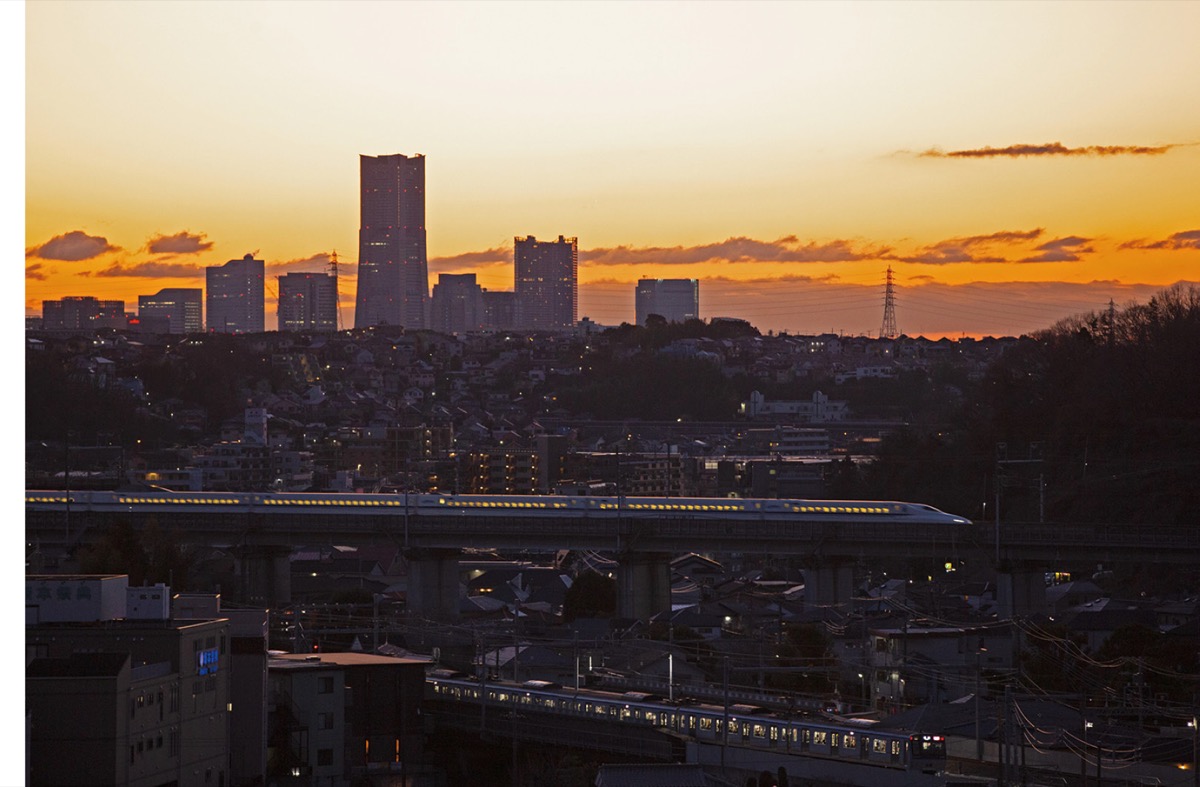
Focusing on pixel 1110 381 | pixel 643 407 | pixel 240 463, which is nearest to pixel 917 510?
pixel 1110 381

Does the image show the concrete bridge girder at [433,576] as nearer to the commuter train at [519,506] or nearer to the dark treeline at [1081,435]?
the commuter train at [519,506]

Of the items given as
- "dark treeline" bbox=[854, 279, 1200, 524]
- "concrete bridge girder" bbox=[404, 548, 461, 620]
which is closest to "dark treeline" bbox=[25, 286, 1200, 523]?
"dark treeline" bbox=[854, 279, 1200, 524]

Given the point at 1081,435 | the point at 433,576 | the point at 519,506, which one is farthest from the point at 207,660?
the point at 1081,435

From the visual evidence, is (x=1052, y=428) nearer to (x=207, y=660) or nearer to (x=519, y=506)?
(x=519, y=506)

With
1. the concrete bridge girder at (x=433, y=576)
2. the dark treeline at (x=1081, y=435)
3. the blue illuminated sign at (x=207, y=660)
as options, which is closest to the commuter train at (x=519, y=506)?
the concrete bridge girder at (x=433, y=576)
